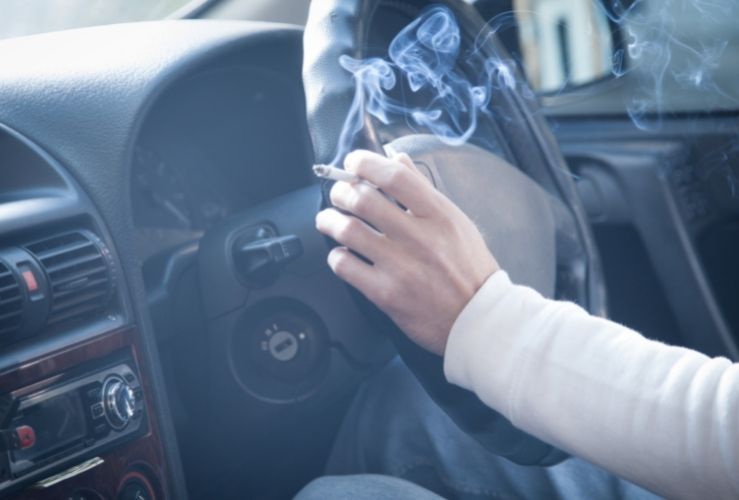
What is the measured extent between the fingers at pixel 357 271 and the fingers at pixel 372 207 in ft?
0.13

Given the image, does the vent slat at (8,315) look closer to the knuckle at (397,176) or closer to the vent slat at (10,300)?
the vent slat at (10,300)

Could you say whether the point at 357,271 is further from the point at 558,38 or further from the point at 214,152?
the point at 558,38

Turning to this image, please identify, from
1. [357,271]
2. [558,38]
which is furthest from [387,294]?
[558,38]

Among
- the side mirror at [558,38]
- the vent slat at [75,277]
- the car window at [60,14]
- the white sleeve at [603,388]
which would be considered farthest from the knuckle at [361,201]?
the side mirror at [558,38]

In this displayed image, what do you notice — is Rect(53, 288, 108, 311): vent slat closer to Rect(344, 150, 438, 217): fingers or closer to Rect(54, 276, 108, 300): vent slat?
Rect(54, 276, 108, 300): vent slat

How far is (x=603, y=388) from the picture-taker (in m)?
0.81

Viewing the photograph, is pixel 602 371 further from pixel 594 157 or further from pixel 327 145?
pixel 594 157

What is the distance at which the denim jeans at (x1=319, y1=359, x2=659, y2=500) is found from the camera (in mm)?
1145

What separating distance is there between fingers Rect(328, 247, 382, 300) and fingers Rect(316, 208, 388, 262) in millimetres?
13

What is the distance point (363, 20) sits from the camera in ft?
3.31

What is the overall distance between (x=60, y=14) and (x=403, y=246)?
78cm

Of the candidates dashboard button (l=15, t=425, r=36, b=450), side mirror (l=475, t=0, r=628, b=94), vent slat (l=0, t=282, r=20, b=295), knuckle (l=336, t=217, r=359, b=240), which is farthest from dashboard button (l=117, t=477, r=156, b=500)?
side mirror (l=475, t=0, r=628, b=94)

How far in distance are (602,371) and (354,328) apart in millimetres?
543

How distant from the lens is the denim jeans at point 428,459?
1.14 metres
